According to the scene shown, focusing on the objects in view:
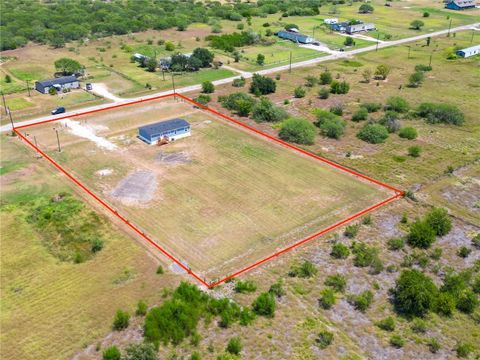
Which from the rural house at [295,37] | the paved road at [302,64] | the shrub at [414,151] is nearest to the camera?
the shrub at [414,151]

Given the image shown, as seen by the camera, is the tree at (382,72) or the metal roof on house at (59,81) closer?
the metal roof on house at (59,81)

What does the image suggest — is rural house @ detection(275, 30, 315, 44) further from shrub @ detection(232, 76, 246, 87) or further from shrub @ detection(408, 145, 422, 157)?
shrub @ detection(408, 145, 422, 157)

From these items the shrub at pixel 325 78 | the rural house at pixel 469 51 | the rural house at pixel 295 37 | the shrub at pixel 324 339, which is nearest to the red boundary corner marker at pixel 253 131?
the shrub at pixel 324 339

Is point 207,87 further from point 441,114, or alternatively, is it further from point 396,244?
point 396,244

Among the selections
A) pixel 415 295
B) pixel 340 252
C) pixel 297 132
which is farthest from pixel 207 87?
pixel 415 295

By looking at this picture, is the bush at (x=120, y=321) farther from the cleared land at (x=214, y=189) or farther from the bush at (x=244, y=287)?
the bush at (x=244, y=287)

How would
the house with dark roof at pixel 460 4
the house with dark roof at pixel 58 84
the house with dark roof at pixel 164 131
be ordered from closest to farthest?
1. the house with dark roof at pixel 164 131
2. the house with dark roof at pixel 58 84
3. the house with dark roof at pixel 460 4
